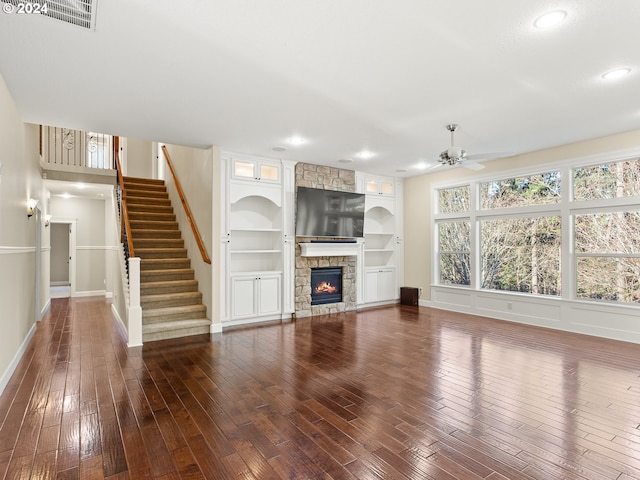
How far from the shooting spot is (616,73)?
3.31 m

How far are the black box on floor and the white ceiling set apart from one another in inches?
157

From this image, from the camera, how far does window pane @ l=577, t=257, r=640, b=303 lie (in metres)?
5.05

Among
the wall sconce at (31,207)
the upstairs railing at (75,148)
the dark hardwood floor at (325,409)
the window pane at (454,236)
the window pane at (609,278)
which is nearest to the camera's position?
the dark hardwood floor at (325,409)

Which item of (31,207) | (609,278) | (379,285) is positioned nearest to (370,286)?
(379,285)

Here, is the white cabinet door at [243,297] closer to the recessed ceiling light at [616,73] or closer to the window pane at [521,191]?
the window pane at [521,191]

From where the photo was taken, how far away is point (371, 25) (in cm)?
253

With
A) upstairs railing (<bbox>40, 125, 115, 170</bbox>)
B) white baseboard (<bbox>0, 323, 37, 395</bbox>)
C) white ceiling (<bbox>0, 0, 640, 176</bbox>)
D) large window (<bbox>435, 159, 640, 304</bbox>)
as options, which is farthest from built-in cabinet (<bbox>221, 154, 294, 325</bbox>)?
upstairs railing (<bbox>40, 125, 115, 170</bbox>)

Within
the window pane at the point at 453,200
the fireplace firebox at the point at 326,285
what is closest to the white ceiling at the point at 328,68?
the window pane at the point at 453,200

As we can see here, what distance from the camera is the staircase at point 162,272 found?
5414mm

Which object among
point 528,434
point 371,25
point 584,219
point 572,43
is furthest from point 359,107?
point 584,219

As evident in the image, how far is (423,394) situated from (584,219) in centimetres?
433

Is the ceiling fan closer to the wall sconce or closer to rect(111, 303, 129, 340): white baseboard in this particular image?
rect(111, 303, 129, 340): white baseboard

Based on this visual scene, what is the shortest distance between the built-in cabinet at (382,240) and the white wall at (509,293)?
0.24 metres

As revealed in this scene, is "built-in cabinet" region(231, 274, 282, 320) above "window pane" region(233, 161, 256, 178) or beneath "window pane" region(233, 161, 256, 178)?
beneath
